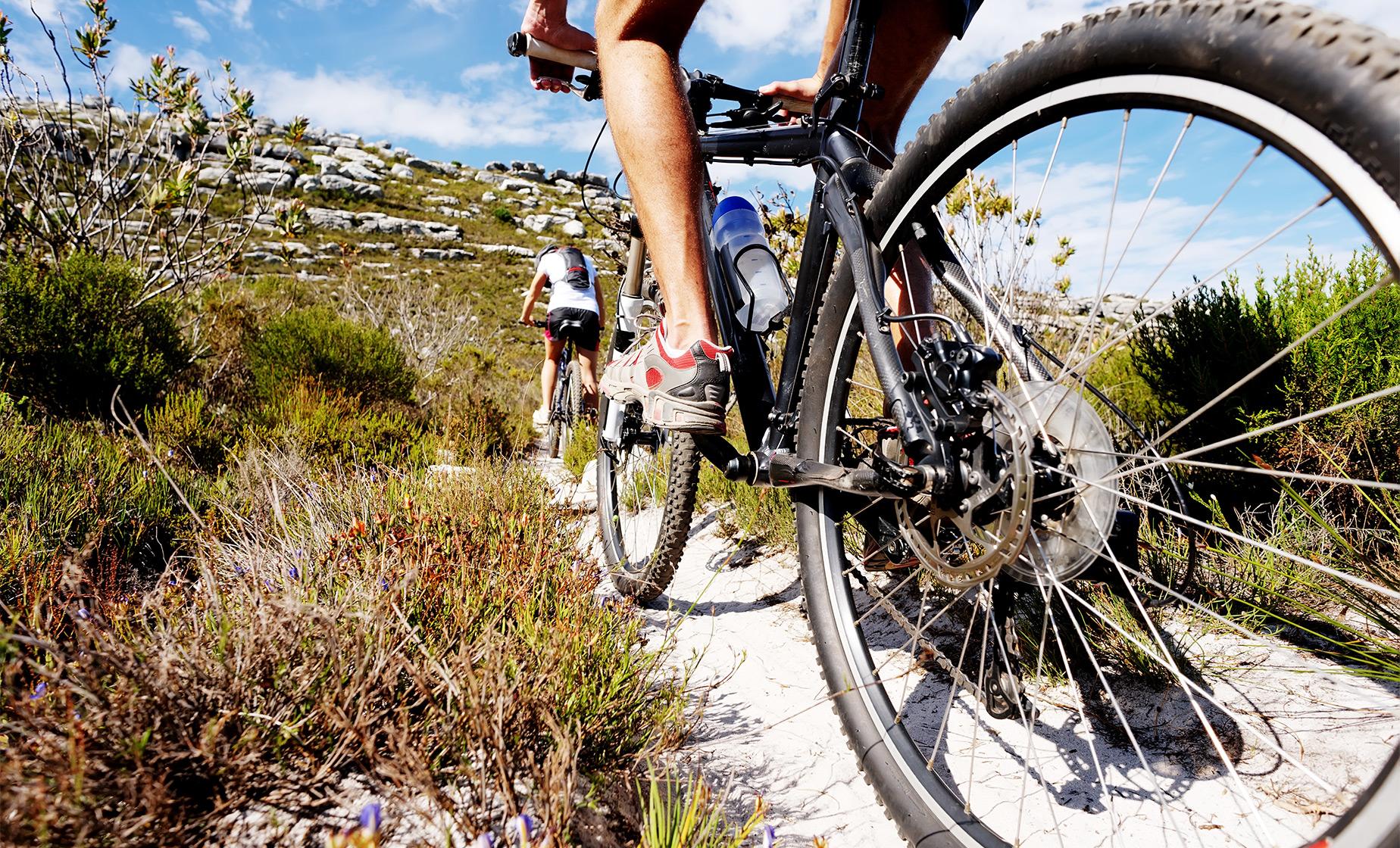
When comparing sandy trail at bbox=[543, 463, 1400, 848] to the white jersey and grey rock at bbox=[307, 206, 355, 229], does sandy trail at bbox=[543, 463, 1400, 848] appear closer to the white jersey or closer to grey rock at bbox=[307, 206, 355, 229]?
the white jersey

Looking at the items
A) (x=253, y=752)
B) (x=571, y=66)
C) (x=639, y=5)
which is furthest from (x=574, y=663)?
(x=571, y=66)

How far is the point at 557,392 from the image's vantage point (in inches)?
271

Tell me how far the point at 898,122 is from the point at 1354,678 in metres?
1.74

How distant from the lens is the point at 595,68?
7.11 feet

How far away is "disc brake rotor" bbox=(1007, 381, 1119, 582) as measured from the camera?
39.9 inches

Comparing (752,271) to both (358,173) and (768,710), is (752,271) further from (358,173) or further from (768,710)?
(358,173)

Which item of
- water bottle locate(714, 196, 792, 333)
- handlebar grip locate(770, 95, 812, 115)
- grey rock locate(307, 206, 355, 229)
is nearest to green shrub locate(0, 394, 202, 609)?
water bottle locate(714, 196, 792, 333)

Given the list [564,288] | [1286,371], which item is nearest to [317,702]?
[1286,371]

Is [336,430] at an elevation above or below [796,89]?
below

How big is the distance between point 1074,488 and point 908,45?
1.32 metres

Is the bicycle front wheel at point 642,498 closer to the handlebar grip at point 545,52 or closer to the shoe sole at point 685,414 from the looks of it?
the shoe sole at point 685,414

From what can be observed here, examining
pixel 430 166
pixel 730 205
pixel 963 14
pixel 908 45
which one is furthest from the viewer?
pixel 430 166

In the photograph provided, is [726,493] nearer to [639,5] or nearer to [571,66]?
[571,66]

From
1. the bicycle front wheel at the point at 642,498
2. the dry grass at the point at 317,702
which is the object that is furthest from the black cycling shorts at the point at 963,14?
the dry grass at the point at 317,702
